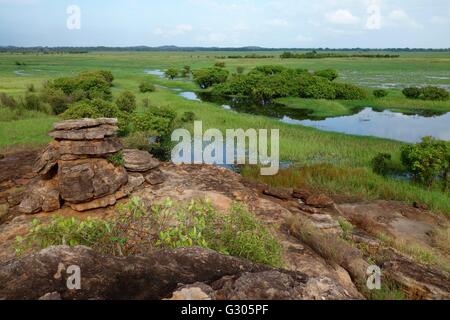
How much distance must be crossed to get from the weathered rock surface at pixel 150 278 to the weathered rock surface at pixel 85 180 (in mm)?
8073

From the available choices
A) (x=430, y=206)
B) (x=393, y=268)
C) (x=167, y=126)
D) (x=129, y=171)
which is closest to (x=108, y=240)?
(x=393, y=268)

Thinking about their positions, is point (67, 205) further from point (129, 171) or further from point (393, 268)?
point (393, 268)

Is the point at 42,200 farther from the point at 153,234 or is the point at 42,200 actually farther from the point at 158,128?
the point at 158,128

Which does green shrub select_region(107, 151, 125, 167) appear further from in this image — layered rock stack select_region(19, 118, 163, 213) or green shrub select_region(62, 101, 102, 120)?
green shrub select_region(62, 101, 102, 120)

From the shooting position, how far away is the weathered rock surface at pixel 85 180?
13.2 metres

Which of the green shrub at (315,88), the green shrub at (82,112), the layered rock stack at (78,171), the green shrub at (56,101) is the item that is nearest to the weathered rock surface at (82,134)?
the layered rock stack at (78,171)

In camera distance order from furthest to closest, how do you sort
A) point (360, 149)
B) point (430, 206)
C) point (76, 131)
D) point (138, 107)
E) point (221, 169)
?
point (138, 107)
point (360, 149)
point (221, 169)
point (430, 206)
point (76, 131)

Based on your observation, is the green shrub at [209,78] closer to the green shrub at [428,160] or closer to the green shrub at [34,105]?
the green shrub at [34,105]

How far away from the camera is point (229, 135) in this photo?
92.2 feet

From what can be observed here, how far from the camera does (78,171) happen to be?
43.8 feet

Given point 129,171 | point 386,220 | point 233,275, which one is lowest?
point 386,220

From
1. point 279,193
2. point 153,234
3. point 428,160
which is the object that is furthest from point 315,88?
point 153,234

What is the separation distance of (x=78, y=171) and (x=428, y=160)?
1537 cm

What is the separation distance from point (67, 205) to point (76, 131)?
2.66 meters
